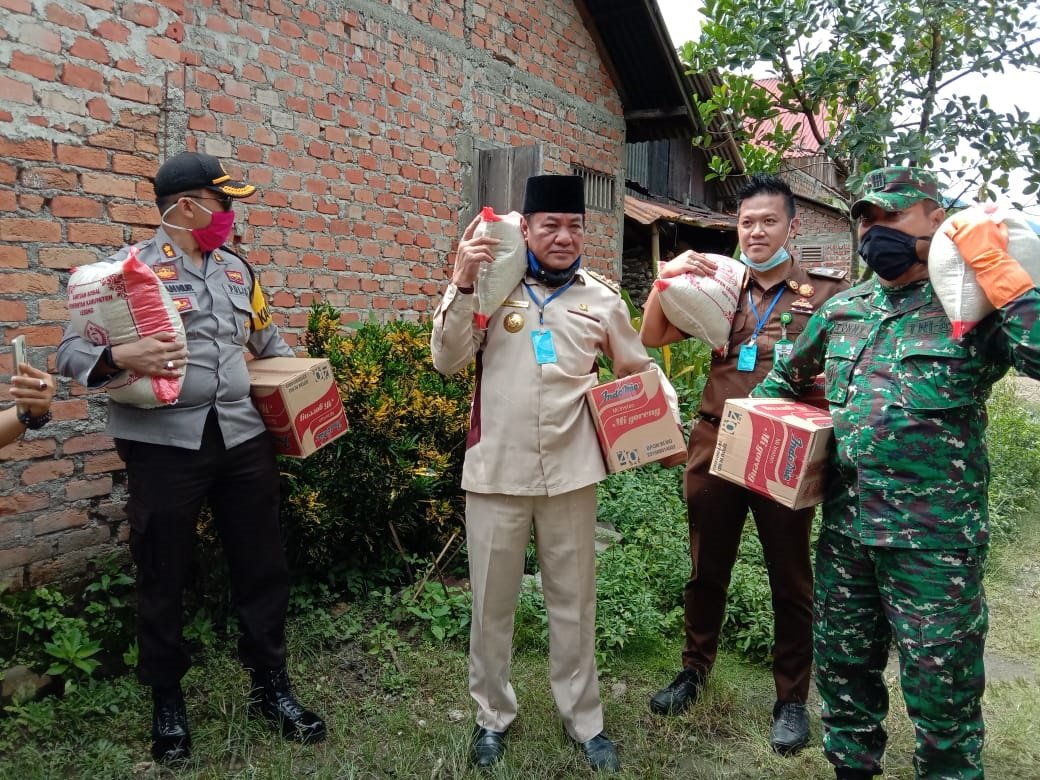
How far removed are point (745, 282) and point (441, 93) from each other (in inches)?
133

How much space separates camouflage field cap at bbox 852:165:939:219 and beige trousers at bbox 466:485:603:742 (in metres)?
1.31

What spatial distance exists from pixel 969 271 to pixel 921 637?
1016mm

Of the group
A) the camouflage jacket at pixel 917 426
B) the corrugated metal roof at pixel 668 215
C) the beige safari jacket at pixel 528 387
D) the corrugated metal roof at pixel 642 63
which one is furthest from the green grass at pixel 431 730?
the corrugated metal roof at pixel 668 215

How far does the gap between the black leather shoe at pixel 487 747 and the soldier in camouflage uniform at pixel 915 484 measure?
3.90 ft

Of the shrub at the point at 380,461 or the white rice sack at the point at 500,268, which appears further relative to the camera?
the shrub at the point at 380,461

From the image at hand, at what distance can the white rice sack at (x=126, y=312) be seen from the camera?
8.13 feet

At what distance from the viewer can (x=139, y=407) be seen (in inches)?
104

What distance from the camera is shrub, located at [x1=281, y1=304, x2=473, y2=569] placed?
382 centimetres

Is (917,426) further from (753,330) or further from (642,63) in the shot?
(642,63)

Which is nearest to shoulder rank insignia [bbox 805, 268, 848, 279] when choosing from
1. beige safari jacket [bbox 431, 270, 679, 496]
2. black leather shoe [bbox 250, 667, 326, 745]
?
beige safari jacket [bbox 431, 270, 679, 496]

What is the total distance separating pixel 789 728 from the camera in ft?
9.81

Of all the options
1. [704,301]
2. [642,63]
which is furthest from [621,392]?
[642,63]

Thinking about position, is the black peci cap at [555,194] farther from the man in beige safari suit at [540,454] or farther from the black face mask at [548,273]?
the black face mask at [548,273]

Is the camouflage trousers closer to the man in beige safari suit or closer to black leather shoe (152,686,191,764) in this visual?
the man in beige safari suit
